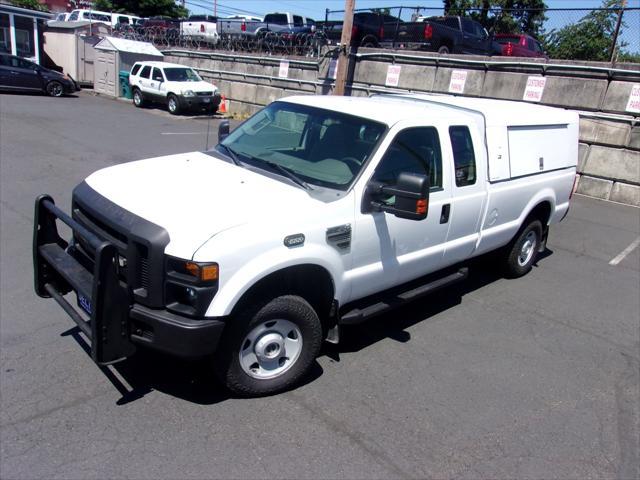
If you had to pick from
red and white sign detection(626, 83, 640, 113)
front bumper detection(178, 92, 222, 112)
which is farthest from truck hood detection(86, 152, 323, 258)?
front bumper detection(178, 92, 222, 112)

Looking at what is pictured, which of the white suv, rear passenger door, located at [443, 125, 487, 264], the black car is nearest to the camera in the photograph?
rear passenger door, located at [443, 125, 487, 264]

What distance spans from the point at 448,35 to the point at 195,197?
47.9 ft

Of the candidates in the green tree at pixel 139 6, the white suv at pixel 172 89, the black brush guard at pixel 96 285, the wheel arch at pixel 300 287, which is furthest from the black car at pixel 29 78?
the green tree at pixel 139 6

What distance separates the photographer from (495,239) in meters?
5.59

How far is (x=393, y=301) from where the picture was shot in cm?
442

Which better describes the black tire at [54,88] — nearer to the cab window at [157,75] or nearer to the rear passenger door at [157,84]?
the rear passenger door at [157,84]

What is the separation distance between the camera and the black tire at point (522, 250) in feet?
20.5

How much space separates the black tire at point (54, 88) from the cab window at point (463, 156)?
21.9 metres

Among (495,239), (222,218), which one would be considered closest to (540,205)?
(495,239)

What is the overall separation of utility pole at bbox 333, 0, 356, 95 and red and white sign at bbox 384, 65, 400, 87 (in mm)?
1271

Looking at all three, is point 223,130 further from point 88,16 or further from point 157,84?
point 88,16

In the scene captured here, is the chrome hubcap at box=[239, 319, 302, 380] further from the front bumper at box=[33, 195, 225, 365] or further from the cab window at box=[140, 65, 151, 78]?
the cab window at box=[140, 65, 151, 78]

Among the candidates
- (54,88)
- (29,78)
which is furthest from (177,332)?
(54,88)

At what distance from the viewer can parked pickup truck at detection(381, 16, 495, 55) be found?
15.9 meters
